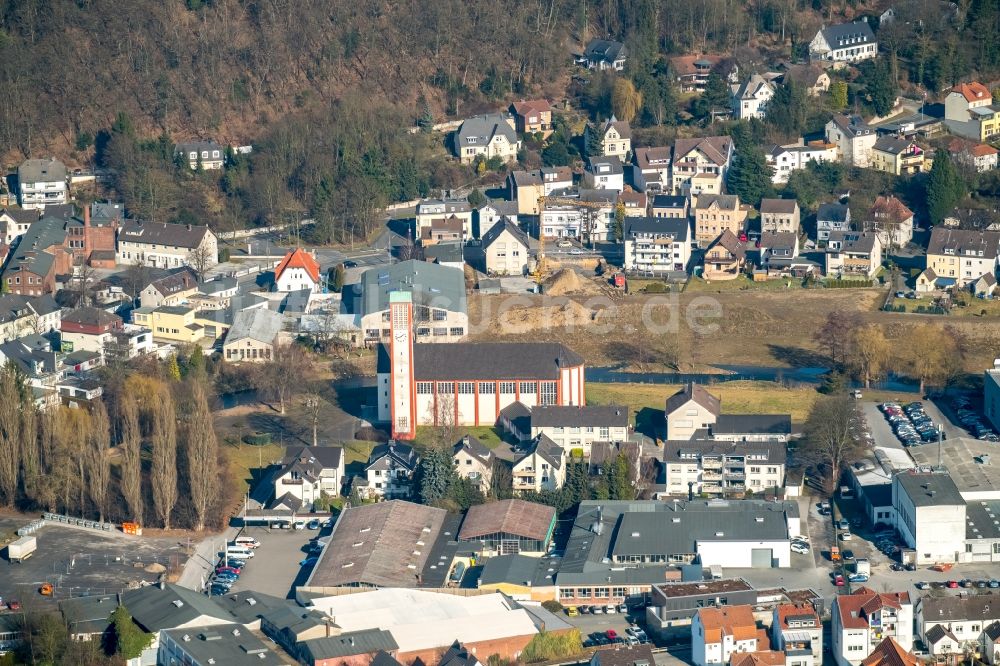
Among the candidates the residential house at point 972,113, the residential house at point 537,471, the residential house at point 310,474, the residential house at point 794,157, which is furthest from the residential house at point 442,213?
the residential house at point 537,471

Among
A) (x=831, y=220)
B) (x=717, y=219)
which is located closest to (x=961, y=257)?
(x=831, y=220)

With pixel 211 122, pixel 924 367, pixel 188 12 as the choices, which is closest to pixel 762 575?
pixel 924 367

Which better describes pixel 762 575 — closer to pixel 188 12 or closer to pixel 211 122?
pixel 211 122

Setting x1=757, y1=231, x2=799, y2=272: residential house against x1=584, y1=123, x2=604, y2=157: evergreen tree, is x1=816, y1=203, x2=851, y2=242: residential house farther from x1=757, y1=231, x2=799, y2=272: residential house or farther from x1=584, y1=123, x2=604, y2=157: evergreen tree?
x1=584, y1=123, x2=604, y2=157: evergreen tree

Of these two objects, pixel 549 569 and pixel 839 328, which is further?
pixel 839 328

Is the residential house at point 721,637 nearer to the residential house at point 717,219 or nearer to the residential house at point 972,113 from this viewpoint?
the residential house at point 717,219

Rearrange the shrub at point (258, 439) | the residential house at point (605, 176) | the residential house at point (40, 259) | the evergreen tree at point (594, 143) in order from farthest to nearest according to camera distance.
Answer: the evergreen tree at point (594, 143) → the residential house at point (605, 176) → the residential house at point (40, 259) → the shrub at point (258, 439)

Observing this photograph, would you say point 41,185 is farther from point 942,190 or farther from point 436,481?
point 942,190
